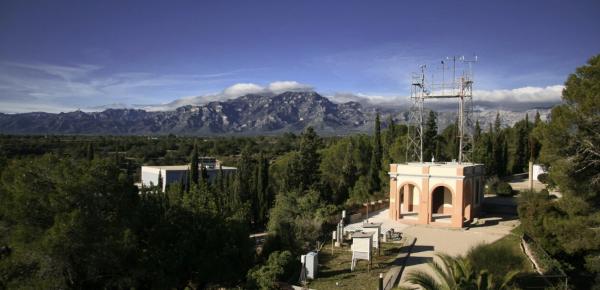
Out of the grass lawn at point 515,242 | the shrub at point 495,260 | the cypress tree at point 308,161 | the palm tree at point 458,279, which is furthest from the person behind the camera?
the cypress tree at point 308,161

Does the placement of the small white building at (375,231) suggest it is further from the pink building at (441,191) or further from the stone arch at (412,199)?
the stone arch at (412,199)

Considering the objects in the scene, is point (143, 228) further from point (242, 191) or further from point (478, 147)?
point (478, 147)

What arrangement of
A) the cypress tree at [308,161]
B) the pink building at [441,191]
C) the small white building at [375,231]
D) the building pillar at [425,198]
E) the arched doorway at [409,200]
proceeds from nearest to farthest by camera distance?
the small white building at [375,231] < the pink building at [441,191] < the building pillar at [425,198] < the arched doorway at [409,200] < the cypress tree at [308,161]

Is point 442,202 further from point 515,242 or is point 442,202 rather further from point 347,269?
point 347,269

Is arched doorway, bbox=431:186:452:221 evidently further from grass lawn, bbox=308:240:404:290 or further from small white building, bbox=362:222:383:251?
small white building, bbox=362:222:383:251

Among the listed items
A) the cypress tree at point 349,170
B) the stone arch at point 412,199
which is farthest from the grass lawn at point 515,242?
the cypress tree at point 349,170

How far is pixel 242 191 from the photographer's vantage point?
3775cm

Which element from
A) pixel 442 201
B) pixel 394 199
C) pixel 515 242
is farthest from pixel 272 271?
pixel 442 201

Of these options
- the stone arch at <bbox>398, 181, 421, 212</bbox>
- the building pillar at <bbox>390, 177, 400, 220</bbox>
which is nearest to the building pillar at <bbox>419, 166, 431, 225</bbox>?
the building pillar at <bbox>390, 177, 400, 220</bbox>

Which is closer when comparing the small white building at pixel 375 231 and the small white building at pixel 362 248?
the small white building at pixel 362 248

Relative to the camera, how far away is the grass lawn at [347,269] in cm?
1399

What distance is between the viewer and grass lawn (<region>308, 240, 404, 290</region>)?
45.9ft

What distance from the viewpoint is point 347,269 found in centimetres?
1570

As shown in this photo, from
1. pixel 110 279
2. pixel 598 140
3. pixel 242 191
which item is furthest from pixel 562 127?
pixel 242 191
